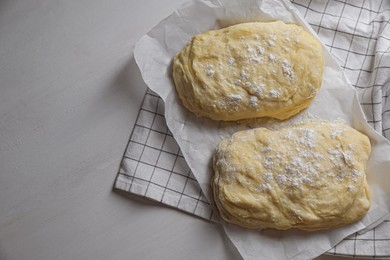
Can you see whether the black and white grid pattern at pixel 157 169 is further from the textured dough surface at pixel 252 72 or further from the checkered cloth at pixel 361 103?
the textured dough surface at pixel 252 72

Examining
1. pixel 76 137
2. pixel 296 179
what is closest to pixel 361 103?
pixel 296 179

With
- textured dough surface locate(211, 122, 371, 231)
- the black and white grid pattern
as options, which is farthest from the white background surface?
textured dough surface locate(211, 122, 371, 231)

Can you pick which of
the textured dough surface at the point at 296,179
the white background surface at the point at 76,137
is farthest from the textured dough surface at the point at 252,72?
the white background surface at the point at 76,137

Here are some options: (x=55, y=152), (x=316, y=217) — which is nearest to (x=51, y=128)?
(x=55, y=152)

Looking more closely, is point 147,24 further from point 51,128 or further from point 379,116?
point 379,116

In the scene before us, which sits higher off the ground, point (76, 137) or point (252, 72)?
point (252, 72)

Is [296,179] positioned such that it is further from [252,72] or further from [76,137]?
[76,137]

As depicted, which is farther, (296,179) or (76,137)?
(76,137)
